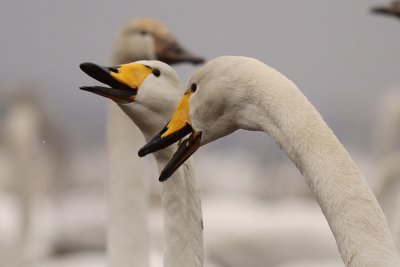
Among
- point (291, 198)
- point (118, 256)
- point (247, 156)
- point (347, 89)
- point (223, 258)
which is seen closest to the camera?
point (118, 256)

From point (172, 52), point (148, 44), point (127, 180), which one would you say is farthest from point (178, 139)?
point (172, 52)

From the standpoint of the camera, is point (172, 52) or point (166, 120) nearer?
point (166, 120)

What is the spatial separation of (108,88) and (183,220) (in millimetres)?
564

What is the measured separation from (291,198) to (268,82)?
15517mm

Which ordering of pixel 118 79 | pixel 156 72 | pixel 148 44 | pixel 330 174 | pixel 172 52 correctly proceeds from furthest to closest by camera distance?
1. pixel 172 52
2. pixel 148 44
3. pixel 156 72
4. pixel 118 79
5. pixel 330 174

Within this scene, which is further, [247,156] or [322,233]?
[247,156]

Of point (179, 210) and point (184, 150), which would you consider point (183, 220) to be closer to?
point (179, 210)

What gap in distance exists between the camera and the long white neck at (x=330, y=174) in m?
3.29

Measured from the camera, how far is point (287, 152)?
139 inches

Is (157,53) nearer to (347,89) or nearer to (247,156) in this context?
(347,89)

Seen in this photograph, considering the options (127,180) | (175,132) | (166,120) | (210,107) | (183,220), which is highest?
(210,107)

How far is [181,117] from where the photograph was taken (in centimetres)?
398

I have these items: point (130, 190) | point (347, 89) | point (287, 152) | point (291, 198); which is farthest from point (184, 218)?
point (347, 89)

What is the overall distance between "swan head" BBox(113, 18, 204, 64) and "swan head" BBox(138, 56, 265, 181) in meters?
2.00
